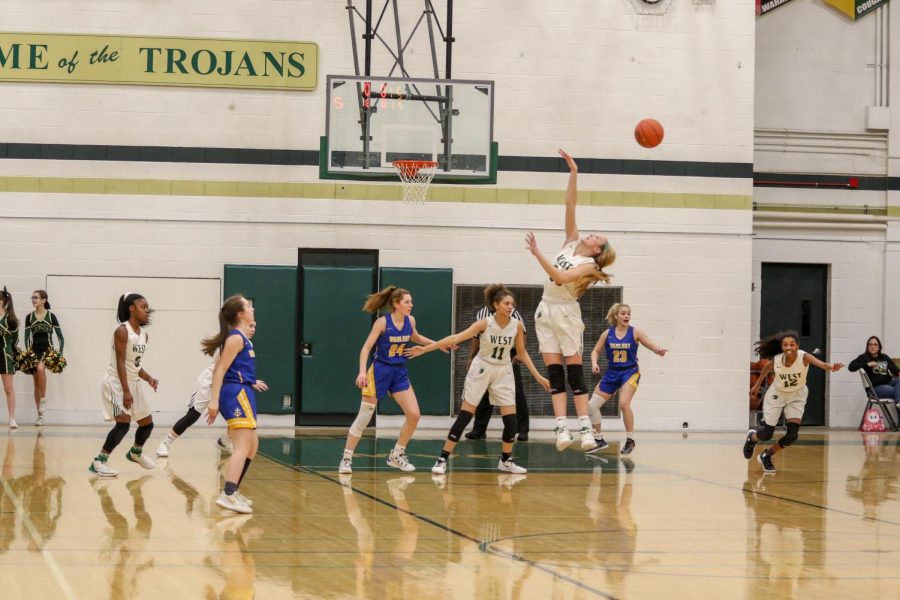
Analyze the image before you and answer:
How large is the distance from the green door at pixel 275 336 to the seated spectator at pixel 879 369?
29.5ft

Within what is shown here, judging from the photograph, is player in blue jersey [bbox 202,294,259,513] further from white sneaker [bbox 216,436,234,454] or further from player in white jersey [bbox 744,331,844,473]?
player in white jersey [bbox 744,331,844,473]

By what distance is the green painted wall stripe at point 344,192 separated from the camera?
57.2 ft

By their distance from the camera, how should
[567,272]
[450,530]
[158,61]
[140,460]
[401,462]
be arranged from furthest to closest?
[158,61] < [401,462] < [140,460] < [567,272] < [450,530]

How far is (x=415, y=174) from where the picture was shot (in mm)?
Result: 16250

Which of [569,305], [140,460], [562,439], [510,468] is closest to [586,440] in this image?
[562,439]

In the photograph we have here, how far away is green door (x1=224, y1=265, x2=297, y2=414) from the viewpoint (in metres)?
17.6

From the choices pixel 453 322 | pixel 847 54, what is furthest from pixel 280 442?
pixel 847 54

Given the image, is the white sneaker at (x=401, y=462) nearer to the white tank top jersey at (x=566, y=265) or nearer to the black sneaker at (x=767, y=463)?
the white tank top jersey at (x=566, y=265)

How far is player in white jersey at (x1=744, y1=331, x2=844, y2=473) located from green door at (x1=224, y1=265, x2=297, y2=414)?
294 inches

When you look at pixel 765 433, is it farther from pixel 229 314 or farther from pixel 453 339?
pixel 229 314

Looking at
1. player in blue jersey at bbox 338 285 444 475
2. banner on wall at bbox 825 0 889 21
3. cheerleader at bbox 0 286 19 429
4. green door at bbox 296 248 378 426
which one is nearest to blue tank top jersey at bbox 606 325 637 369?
player in blue jersey at bbox 338 285 444 475

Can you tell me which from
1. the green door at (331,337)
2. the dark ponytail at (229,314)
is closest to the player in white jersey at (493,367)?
the dark ponytail at (229,314)

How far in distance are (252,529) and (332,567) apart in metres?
1.45

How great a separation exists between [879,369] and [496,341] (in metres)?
10.1
